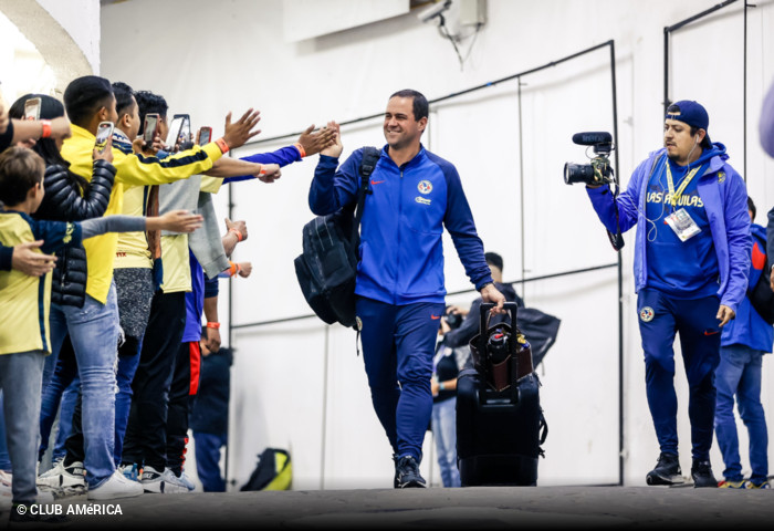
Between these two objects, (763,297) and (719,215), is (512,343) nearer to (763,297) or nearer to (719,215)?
(719,215)

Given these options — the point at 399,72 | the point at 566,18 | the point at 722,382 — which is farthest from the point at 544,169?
the point at 722,382

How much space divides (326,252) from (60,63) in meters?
2.56

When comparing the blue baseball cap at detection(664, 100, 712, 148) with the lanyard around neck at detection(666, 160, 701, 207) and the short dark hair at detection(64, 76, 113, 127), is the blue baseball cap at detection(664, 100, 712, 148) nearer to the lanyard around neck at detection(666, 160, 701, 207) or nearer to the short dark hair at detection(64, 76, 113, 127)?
the lanyard around neck at detection(666, 160, 701, 207)

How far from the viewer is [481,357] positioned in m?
5.62

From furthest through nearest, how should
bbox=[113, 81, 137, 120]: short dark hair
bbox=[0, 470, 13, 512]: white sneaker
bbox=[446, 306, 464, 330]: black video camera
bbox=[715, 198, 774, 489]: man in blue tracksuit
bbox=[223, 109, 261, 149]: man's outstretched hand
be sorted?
1. bbox=[446, 306, 464, 330]: black video camera
2. bbox=[715, 198, 774, 489]: man in blue tracksuit
3. bbox=[113, 81, 137, 120]: short dark hair
4. bbox=[223, 109, 261, 149]: man's outstretched hand
5. bbox=[0, 470, 13, 512]: white sneaker

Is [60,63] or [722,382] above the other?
[60,63]

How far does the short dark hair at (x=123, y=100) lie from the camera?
15.9 ft

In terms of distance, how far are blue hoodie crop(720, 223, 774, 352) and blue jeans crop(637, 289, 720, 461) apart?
1.23 m

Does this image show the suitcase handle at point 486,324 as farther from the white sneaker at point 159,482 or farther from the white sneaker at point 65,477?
the white sneaker at point 65,477

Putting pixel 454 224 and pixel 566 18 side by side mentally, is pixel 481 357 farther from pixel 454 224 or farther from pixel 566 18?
pixel 566 18

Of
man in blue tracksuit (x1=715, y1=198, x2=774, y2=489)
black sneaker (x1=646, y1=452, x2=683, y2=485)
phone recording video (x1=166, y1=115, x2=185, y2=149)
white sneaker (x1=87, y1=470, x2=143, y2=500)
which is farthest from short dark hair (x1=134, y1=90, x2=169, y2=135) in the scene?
man in blue tracksuit (x1=715, y1=198, x2=774, y2=489)

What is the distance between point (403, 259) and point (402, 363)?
445mm

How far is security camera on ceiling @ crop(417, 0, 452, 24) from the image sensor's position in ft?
32.7

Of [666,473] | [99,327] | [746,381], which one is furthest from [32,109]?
[746,381]
